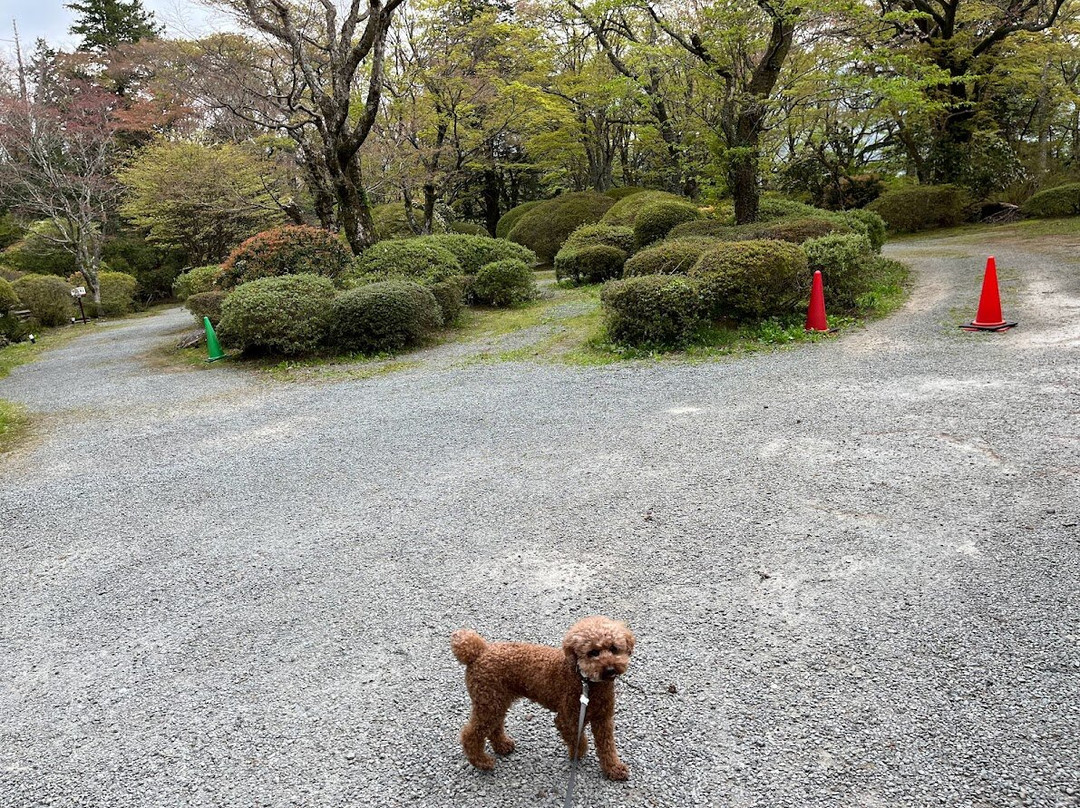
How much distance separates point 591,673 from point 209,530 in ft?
8.87

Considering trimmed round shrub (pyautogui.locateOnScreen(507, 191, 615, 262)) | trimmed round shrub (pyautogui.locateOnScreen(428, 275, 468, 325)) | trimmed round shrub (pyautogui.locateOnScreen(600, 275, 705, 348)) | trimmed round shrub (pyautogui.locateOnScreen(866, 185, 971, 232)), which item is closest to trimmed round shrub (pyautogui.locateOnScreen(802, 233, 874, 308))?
trimmed round shrub (pyautogui.locateOnScreen(600, 275, 705, 348))

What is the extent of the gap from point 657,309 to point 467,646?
521 centimetres

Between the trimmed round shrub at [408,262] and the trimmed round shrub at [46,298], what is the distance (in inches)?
334

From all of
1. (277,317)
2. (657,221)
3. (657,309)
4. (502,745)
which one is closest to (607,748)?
(502,745)

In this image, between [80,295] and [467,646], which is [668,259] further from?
[80,295]

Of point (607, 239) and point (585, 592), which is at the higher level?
point (607, 239)

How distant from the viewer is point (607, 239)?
1205 cm

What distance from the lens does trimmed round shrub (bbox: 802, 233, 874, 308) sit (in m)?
7.14

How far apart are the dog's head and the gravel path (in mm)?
427

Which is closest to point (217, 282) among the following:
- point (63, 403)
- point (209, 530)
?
point (63, 403)

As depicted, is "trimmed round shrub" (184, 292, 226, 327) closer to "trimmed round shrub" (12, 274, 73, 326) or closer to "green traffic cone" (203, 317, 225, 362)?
"green traffic cone" (203, 317, 225, 362)

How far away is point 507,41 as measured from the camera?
16266 mm

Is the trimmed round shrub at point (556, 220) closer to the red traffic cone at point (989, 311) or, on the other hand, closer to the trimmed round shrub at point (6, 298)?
the trimmed round shrub at point (6, 298)

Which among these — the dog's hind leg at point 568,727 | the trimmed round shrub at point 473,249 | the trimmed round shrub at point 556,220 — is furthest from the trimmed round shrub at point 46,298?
the dog's hind leg at point 568,727
